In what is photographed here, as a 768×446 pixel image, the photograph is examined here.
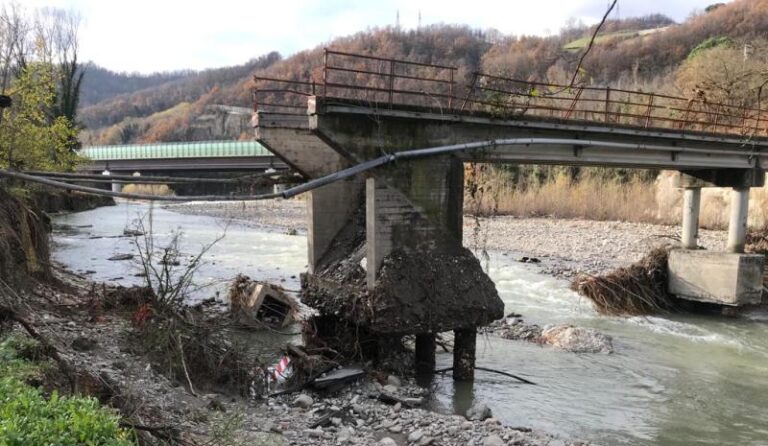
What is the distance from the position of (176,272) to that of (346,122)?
14.0 metres

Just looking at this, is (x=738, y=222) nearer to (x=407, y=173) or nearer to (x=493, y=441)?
(x=407, y=173)

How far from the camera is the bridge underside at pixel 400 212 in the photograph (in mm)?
10812

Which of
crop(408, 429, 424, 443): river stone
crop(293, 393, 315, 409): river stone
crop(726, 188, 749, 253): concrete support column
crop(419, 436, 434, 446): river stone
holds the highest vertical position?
crop(726, 188, 749, 253): concrete support column

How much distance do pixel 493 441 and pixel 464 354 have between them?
11.9 ft

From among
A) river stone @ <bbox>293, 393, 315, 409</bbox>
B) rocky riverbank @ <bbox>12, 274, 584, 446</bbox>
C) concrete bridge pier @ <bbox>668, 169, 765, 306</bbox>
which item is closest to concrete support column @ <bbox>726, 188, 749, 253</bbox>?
concrete bridge pier @ <bbox>668, 169, 765, 306</bbox>

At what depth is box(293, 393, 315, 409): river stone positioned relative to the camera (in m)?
9.25

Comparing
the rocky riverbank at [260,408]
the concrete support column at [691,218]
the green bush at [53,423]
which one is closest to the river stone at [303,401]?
the rocky riverbank at [260,408]

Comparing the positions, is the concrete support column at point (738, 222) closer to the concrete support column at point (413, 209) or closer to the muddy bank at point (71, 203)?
the concrete support column at point (413, 209)

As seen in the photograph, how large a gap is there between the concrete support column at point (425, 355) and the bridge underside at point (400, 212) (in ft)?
0.10

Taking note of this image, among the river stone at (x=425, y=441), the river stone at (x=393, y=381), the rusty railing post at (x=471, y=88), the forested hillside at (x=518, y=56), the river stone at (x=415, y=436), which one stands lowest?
the river stone at (x=393, y=381)

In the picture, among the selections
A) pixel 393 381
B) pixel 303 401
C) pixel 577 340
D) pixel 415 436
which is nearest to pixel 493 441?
pixel 415 436

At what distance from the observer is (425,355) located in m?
12.0

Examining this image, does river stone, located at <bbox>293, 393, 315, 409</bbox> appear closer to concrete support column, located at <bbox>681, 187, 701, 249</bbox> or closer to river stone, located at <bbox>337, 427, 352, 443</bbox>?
river stone, located at <bbox>337, 427, 352, 443</bbox>

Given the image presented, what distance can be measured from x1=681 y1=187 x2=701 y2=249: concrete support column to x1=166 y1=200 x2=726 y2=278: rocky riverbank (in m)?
1.39
